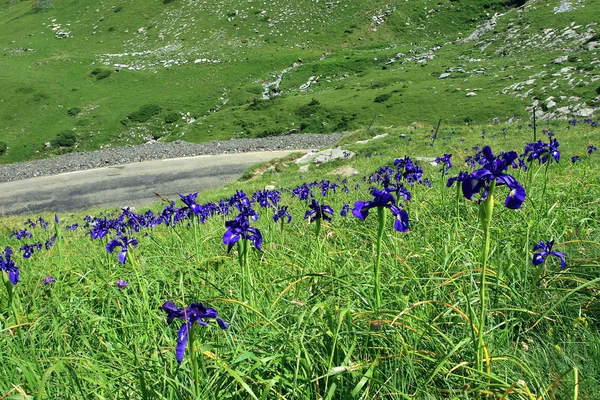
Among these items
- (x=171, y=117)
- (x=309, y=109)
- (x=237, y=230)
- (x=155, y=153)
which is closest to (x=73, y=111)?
(x=171, y=117)

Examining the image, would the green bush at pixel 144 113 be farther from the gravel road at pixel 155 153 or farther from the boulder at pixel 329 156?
the boulder at pixel 329 156

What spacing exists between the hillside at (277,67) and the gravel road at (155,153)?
3377 mm

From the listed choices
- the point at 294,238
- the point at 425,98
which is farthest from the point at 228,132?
the point at 294,238

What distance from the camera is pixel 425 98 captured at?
134ft

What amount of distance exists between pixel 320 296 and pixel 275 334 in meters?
0.61

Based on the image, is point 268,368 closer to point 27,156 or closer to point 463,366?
point 463,366

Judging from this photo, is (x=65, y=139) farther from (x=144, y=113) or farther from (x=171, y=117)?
(x=171, y=117)

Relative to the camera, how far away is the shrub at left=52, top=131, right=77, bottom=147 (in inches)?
1919

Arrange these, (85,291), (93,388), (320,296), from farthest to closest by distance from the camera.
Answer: (85,291), (320,296), (93,388)

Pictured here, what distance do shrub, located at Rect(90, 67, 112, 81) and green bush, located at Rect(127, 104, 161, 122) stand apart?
1441 centimetres

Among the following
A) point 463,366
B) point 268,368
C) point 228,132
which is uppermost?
point 268,368

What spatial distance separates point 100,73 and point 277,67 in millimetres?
27631

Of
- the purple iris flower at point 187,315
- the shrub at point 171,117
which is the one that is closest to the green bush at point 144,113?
the shrub at point 171,117

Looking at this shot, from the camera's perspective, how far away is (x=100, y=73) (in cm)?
6406
